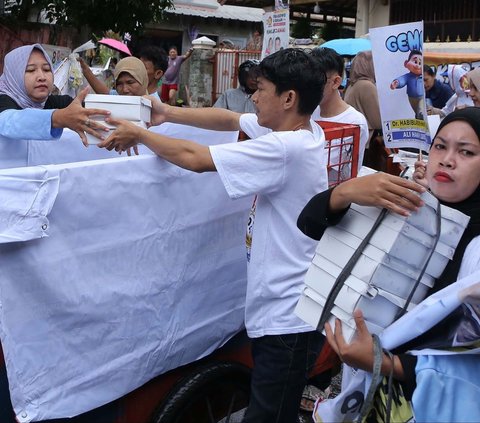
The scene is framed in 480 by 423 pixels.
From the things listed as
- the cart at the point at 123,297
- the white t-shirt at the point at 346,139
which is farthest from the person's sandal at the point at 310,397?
the white t-shirt at the point at 346,139

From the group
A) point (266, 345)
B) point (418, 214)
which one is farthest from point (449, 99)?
point (418, 214)

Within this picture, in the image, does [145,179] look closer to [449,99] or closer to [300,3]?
[449,99]

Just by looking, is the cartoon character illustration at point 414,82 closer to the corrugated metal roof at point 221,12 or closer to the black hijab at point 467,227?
the black hijab at point 467,227

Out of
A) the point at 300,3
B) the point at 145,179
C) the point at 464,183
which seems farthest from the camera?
the point at 300,3

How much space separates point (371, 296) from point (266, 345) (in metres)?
0.85

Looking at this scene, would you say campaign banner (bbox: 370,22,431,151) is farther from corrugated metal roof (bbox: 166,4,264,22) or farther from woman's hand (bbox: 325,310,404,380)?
corrugated metal roof (bbox: 166,4,264,22)

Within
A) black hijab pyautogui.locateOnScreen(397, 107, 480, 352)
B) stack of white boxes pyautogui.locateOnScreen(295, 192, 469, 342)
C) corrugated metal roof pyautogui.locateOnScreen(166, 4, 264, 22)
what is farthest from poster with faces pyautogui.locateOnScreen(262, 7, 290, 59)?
corrugated metal roof pyautogui.locateOnScreen(166, 4, 264, 22)

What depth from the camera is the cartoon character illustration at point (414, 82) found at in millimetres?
3805

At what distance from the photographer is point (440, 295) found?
1.51 meters

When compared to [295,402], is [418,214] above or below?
above

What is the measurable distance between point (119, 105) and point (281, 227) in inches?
28.2

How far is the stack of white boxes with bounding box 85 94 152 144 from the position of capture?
2219 mm

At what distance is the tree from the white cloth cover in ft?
19.0

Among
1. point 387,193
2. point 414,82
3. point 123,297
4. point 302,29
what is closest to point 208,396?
point 123,297
